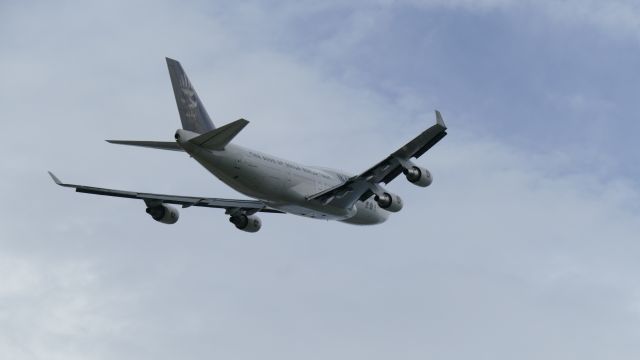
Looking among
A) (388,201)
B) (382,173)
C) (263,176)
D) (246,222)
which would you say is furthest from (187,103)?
(388,201)

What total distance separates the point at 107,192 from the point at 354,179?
11884mm

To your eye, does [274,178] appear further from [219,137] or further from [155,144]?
[155,144]

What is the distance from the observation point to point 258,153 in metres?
50.2

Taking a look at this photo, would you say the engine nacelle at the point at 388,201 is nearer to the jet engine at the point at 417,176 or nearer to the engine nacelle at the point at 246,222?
the jet engine at the point at 417,176

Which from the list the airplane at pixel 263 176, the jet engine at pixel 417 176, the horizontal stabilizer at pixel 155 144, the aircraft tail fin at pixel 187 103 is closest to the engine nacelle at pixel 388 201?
the airplane at pixel 263 176

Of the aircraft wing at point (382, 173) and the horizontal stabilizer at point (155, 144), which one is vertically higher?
the aircraft wing at point (382, 173)

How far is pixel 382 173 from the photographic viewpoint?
50.2m

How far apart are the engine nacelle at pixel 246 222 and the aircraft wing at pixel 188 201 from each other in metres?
0.38

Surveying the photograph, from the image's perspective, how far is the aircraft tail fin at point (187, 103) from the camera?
48750 mm

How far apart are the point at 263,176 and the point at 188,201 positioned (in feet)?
18.8

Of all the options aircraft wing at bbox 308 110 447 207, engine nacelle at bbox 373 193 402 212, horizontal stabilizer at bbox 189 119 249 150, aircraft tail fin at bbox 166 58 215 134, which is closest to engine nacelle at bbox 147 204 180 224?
aircraft tail fin at bbox 166 58 215 134

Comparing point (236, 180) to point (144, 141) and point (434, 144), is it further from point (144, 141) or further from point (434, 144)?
point (434, 144)

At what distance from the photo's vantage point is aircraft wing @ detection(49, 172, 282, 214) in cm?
4966

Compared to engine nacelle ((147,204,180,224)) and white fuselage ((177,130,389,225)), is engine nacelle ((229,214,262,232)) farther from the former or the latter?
engine nacelle ((147,204,180,224))
